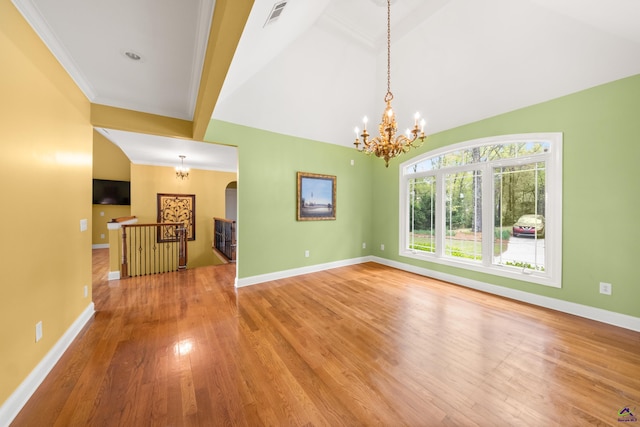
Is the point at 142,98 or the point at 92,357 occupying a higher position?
the point at 142,98

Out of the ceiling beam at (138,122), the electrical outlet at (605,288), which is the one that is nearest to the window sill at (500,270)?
the electrical outlet at (605,288)

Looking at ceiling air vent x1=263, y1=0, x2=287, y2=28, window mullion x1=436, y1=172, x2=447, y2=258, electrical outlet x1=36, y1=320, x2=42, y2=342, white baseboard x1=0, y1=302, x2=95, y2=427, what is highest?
ceiling air vent x1=263, y1=0, x2=287, y2=28

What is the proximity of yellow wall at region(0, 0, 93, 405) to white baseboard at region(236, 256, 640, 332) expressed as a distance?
2152 millimetres

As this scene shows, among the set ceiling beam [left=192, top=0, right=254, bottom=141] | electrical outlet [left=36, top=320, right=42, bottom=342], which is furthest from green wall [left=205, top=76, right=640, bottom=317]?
electrical outlet [left=36, top=320, right=42, bottom=342]

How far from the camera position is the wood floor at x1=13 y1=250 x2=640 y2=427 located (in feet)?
4.89

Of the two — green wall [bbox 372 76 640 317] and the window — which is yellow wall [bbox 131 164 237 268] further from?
green wall [bbox 372 76 640 317]

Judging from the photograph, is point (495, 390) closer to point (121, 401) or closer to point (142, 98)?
point (121, 401)

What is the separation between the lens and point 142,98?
10.1 feet

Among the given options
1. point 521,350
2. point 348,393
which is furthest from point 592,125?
point 348,393

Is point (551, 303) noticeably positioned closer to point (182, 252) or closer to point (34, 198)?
point (34, 198)

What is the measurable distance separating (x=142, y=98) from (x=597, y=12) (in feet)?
17.2

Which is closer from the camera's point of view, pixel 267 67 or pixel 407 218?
pixel 267 67

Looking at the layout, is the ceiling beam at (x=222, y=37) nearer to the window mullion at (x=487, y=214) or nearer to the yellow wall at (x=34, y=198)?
the yellow wall at (x=34, y=198)

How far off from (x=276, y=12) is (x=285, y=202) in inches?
116
